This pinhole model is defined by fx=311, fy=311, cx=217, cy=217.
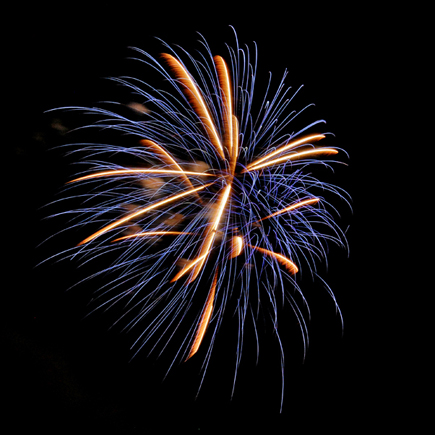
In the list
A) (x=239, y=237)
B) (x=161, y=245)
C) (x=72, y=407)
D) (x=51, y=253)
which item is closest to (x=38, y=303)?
(x=51, y=253)

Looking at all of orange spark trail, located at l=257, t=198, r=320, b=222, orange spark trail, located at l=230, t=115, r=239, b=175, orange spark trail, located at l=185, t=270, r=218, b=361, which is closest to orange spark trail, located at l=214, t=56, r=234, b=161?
orange spark trail, located at l=230, t=115, r=239, b=175

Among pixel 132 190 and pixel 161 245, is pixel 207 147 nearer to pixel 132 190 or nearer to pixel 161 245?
pixel 132 190

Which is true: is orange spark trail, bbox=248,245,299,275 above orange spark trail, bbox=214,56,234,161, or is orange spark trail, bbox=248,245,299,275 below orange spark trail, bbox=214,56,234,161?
below

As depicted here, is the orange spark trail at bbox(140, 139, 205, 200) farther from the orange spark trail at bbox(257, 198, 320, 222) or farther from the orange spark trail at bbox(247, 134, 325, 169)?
the orange spark trail at bbox(257, 198, 320, 222)

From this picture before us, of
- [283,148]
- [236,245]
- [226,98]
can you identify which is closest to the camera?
[226,98]

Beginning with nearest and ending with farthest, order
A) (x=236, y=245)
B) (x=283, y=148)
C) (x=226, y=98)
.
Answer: (x=226, y=98), (x=283, y=148), (x=236, y=245)

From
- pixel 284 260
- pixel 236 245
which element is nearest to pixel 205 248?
pixel 236 245

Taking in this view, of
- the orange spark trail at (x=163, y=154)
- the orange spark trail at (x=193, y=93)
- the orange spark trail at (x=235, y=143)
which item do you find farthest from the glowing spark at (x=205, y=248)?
the orange spark trail at (x=193, y=93)

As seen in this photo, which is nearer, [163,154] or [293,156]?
[163,154]

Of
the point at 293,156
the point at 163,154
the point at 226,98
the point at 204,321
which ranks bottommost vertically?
the point at 204,321

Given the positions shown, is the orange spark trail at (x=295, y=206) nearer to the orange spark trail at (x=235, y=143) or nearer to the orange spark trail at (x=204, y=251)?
the orange spark trail at (x=204, y=251)

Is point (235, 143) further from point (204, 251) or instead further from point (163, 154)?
point (204, 251)
